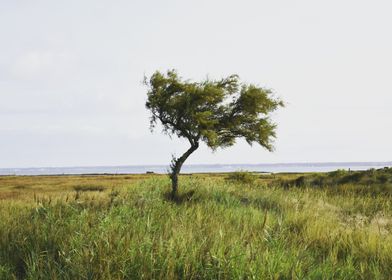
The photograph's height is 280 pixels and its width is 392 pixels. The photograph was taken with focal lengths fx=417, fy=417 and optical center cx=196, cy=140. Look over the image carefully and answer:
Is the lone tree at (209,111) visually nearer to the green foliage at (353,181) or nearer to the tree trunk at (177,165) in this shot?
the tree trunk at (177,165)

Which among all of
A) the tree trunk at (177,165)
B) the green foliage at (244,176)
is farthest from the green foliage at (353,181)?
the tree trunk at (177,165)

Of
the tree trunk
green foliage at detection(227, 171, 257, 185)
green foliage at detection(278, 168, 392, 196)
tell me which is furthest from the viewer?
green foliage at detection(227, 171, 257, 185)

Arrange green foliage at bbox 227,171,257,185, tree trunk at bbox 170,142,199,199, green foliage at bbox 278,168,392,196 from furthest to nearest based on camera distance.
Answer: green foliage at bbox 227,171,257,185 < green foliage at bbox 278,168,392,196 < tree trunk at bbox 170,142,199,199

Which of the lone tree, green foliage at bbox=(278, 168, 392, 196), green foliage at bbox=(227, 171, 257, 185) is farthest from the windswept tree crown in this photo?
green foliage at bbox=(227, 171, 257, 185)

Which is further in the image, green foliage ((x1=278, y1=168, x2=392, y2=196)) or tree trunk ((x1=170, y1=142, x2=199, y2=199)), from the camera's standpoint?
green foliage ((x1=278, y1=168, x2=392, y2=196))

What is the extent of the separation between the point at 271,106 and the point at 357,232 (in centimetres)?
1372

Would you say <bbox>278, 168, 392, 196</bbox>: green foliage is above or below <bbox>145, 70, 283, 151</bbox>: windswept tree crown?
below

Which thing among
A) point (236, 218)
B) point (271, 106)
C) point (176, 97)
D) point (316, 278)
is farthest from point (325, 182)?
point (316, 278)

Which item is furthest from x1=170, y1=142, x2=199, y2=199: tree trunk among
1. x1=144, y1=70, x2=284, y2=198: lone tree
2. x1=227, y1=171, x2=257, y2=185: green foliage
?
x1=227, y1=171, x2=257, y2=185: green foliage

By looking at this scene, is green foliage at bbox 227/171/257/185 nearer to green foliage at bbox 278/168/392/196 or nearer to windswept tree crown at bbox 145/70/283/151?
green foliage at bbox 278/168/392/196

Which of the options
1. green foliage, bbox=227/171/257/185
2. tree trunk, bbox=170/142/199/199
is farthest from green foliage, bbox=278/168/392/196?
tree trunk, bbox=170/142/199/199

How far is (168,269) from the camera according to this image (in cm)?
509

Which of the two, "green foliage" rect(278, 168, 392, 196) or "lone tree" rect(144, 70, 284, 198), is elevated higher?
"lone tree" rect(144, 70, 284, 198)

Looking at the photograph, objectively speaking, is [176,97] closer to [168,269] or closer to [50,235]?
[50,235]
